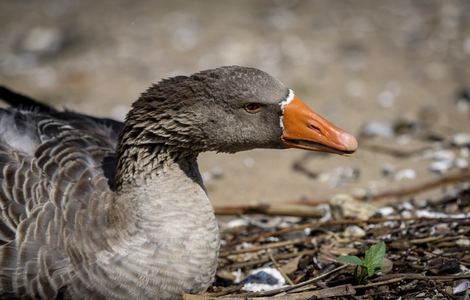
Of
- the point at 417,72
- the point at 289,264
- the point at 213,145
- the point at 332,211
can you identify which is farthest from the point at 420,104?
the point at 213,145

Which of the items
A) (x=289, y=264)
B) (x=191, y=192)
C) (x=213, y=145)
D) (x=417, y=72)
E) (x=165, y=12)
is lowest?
(x=289, y=264)

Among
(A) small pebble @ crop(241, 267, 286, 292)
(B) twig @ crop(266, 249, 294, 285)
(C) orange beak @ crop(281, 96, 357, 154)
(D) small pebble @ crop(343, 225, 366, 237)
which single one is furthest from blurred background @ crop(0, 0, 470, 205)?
(C) orange beak @ crop(281, 96, 357, 154)

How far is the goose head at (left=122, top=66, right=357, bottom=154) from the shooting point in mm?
4500

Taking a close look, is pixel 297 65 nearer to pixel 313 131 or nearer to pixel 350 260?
pixel 313 131

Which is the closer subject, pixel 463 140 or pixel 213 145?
pixel 213 145

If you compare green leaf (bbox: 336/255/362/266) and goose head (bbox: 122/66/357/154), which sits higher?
goose head (bbox: 122/66/357/154)

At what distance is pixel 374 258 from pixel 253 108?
1.30m

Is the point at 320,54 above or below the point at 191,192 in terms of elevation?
above

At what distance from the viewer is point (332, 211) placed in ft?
20.1

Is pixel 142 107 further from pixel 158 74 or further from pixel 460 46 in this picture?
pixel 460 46

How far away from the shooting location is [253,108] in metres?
4.56

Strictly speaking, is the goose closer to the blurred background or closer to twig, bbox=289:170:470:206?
twig, bbox=289:170:470:206

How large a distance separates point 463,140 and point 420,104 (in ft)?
6.06

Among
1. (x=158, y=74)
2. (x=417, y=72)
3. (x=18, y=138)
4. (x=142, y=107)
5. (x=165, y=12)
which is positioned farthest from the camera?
(x=165, y=12)
